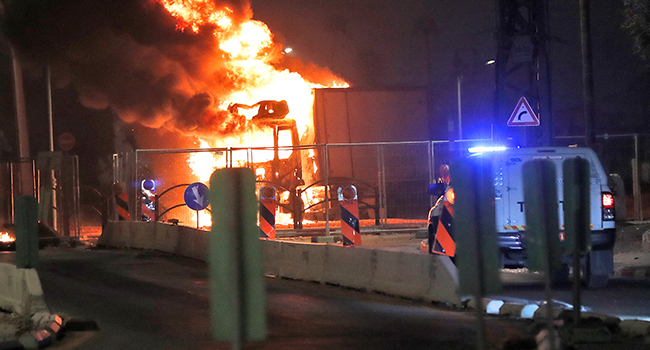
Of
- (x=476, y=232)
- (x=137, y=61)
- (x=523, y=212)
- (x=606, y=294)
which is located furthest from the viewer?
(x=137, y=61)

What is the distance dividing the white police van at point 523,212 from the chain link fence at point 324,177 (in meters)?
7.43

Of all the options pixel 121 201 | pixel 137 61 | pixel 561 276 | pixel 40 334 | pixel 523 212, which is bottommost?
pixel 561 276

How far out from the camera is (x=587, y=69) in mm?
15953

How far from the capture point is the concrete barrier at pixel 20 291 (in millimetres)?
8055

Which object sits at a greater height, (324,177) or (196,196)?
(324,177)

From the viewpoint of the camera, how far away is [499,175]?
9977 mm

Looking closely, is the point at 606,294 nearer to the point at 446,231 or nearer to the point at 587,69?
the point at 446,231

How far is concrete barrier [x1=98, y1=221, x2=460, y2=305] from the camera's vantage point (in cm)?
898

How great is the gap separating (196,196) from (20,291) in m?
7.74

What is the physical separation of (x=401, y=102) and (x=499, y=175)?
14768 mm

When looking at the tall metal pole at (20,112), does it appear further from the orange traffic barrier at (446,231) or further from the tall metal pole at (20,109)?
the orange traffic barrier at (446,231)

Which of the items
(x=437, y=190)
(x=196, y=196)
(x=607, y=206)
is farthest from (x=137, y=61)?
(x=607, y=206)

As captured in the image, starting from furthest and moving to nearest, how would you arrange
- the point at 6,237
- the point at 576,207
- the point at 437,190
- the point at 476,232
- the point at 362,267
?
1. the point at 6,237
2. the point at 437,190
3. the point at 362,267
4. the point at 576,207
5. the point at 476,232

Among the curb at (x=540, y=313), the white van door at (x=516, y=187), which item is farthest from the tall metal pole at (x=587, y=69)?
the curb at (x=540, y=313)
